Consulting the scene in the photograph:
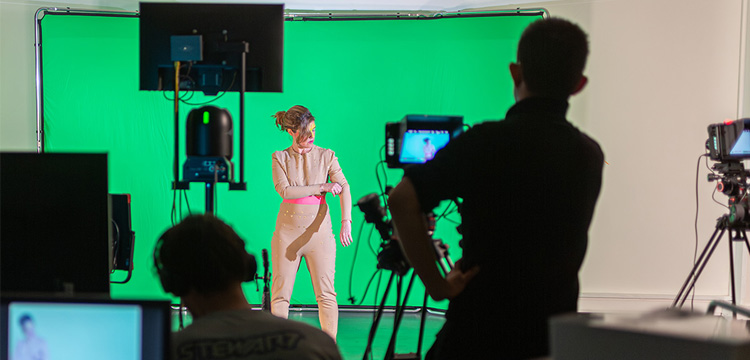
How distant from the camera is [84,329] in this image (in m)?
0.79

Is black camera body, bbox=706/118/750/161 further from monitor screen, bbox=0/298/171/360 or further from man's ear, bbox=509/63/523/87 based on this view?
monitor screen, bbox=0/298/171/360

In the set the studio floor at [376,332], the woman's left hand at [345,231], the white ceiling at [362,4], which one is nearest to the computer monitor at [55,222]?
the studio floor at [376,332]

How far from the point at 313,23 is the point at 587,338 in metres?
4.95

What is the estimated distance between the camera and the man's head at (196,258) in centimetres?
113

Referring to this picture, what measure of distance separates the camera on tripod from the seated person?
3.70 m

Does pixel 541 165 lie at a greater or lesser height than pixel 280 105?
lesser

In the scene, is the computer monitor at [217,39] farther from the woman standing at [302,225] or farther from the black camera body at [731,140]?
the black camera body at [731,140]

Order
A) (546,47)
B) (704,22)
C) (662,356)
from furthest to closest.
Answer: (704,22) → (546,47) → (662,356)

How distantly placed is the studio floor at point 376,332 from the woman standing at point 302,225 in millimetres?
243

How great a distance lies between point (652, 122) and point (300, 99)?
3.13m

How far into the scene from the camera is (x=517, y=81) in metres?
1.33

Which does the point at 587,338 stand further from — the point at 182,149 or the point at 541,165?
the point at 182,149

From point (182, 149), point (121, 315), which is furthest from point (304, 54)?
point (121, 315)

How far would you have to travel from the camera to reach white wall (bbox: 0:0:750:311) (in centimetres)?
525
